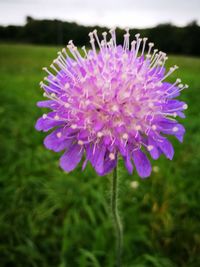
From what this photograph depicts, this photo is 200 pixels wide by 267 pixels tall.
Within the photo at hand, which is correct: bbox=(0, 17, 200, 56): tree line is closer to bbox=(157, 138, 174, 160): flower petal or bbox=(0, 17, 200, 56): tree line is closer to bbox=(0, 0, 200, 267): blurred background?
bbox=(0, 0, 200, 267): blurred background

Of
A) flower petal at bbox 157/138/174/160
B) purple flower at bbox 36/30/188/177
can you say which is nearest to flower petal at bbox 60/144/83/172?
purple flower at bbox 36/30/188/177

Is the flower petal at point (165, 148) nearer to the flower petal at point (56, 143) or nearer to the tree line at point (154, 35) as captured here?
the flower petal at point (56, 143)

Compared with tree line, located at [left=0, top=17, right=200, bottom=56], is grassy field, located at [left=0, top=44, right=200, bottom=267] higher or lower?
higher

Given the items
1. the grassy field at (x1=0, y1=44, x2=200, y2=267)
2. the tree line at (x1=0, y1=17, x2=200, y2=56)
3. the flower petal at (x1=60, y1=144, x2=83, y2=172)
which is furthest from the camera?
the tree line at (x1=0, y1=17, x2=200, y2=56)

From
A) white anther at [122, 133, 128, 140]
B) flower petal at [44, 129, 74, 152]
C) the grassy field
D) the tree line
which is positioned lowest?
the tree line

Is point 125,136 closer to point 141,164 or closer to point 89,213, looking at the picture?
point 141,164

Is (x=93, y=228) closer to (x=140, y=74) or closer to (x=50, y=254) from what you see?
(x=50, y=254)

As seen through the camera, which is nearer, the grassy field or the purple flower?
the purple flower

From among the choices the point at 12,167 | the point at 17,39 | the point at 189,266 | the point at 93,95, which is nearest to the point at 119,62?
the point at 93,95
